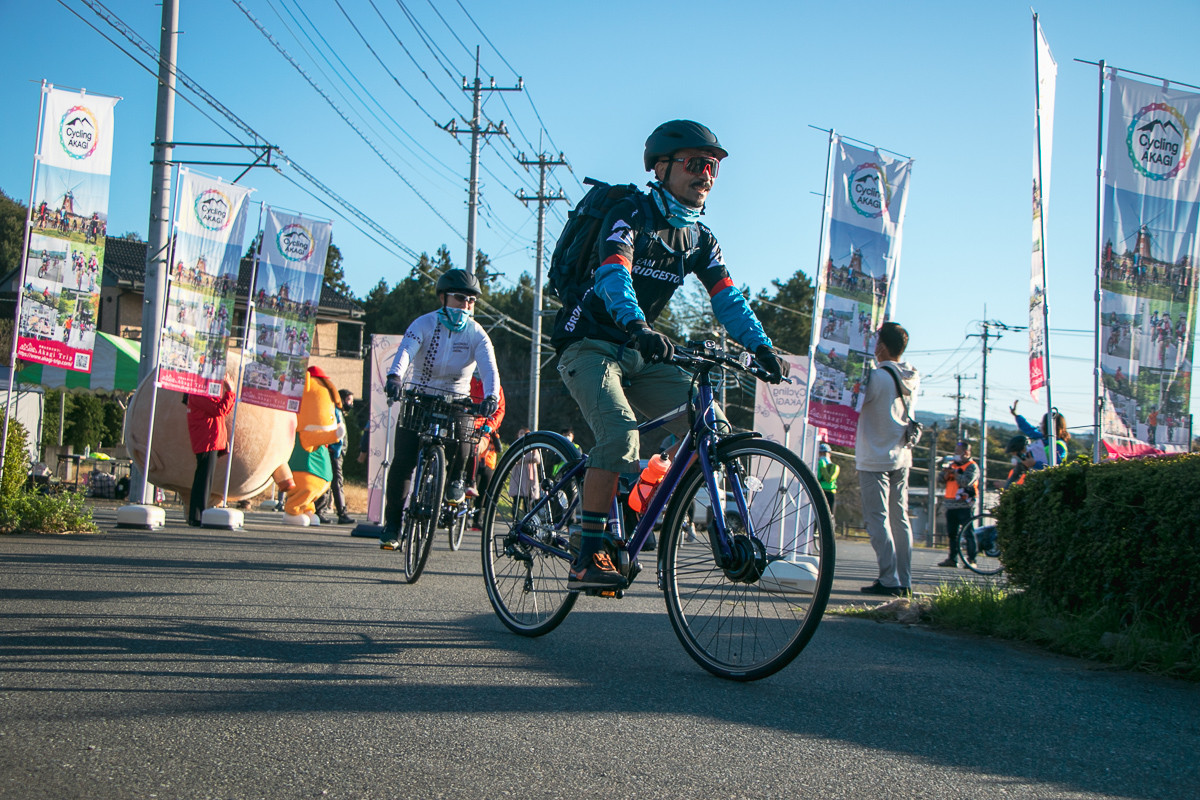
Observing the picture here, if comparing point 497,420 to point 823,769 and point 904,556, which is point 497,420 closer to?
point 904,556

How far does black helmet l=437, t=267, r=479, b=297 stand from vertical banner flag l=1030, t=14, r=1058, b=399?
495cm

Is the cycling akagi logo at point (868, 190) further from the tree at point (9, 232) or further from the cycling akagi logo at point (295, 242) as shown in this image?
the tree at point (9, 232)

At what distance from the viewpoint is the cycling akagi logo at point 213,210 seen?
37.2 feet

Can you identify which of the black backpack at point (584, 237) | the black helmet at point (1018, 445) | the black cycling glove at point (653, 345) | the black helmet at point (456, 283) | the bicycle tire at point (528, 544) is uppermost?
the black helmet at point (456, 283)

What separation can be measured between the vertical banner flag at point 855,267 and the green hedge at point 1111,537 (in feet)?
17.1

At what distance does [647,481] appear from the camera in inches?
158

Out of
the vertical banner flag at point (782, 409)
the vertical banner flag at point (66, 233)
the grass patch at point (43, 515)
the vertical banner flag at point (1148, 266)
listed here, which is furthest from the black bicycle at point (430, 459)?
the vertical banner flag at point (782, 409)

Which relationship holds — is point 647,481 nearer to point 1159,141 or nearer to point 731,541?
point 731,541

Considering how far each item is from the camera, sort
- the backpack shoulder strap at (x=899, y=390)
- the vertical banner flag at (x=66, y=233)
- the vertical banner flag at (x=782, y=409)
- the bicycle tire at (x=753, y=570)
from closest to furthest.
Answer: the bicycle tire at (x=753, y=570), the backpack shoulder strap at (x=899, y=390), the vertical banner flag at (x=66, y=233), the vertical banner flag at (x=782, y=409)

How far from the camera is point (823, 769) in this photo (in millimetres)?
2488

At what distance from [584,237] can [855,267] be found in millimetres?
7943

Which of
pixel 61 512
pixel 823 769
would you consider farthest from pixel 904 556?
pixel 61 512

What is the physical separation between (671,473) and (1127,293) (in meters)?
6.21

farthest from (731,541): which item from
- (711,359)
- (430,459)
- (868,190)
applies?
(868,190)
